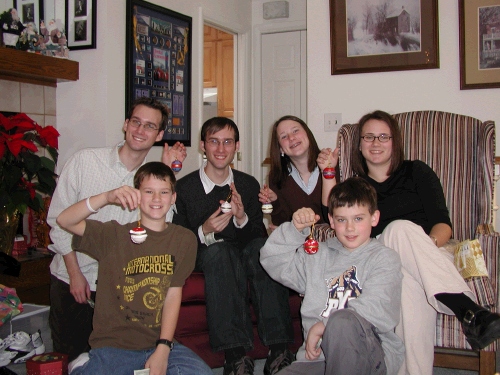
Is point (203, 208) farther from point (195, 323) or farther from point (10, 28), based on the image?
point (10, 28)

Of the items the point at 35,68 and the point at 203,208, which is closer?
the point at 203,208

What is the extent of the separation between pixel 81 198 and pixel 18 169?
2.38 feet

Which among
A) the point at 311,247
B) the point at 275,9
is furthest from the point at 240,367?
the point at 275,9

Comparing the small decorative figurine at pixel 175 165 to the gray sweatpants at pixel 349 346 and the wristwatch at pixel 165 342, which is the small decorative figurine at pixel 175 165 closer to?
the wristwatch at pixel 165 342

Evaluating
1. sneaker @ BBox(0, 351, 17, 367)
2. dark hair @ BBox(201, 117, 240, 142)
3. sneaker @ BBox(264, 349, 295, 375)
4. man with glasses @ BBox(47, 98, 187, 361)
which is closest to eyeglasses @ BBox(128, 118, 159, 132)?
man with glasses @ BBox(47, 98, 187, 361)

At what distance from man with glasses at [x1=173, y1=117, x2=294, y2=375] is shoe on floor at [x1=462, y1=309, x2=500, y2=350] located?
71cm

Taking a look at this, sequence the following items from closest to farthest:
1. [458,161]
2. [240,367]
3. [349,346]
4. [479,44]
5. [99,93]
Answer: [349,346] → [240,367] → [458,161] → [479,44] → [99,93]

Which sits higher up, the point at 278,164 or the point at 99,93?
the point at 99,93

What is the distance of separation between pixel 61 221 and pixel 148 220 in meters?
0.28

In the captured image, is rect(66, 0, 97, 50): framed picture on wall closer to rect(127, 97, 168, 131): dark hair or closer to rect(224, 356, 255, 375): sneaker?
rect(127, 97, 168, 131): dark hair

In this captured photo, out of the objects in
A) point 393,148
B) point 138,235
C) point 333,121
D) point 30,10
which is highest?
point 30,10

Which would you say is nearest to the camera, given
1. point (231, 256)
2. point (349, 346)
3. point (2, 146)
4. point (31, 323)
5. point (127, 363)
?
point (349, 346)

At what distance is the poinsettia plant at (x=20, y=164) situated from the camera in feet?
8.44

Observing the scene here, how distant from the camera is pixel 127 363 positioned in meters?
1.59
